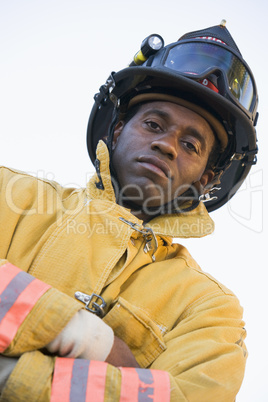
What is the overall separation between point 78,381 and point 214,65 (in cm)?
283

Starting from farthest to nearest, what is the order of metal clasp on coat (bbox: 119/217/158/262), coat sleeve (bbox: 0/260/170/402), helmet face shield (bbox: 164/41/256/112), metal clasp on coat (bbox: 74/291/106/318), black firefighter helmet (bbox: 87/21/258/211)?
helmet face shield (bbox: 164/41/256/112), black firefighter helmet (bbox: 87/21/258/211), metal clasp on coat (bbox: 119/217/158/262), metal clasp on coat (bbox: 74/291/106/318), coat sleeve (bbox: 0/260/170/402)

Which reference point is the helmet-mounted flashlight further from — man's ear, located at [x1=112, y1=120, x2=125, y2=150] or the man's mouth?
the man's mouth

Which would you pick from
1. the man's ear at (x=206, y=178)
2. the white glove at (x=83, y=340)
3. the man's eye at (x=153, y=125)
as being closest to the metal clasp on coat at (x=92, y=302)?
the white glove at (x=83, y=340)

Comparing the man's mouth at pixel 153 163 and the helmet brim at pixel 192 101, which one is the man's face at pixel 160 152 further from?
the helmet brim at pixel 192 101

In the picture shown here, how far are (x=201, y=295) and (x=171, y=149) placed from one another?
1104 millimetres

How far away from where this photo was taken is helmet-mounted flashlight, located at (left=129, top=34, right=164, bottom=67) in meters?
3.73

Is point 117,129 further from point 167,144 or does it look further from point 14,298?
point 14,298

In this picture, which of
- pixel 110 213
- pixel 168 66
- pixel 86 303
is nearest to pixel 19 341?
pixel 86 303

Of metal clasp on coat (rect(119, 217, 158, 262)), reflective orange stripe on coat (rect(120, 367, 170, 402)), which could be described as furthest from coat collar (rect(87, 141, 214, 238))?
reflective orange stripe on coat (rect(120, 367, 170, 402))

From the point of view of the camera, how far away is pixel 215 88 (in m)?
3.50

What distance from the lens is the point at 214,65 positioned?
3.61 m

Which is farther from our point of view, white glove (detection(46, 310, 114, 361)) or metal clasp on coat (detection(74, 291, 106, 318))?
metal clasp on coat (detection(74, 291, 106, 318))

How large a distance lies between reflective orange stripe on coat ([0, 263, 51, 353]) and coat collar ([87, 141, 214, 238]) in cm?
111

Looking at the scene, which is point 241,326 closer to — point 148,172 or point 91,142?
point 148,172
